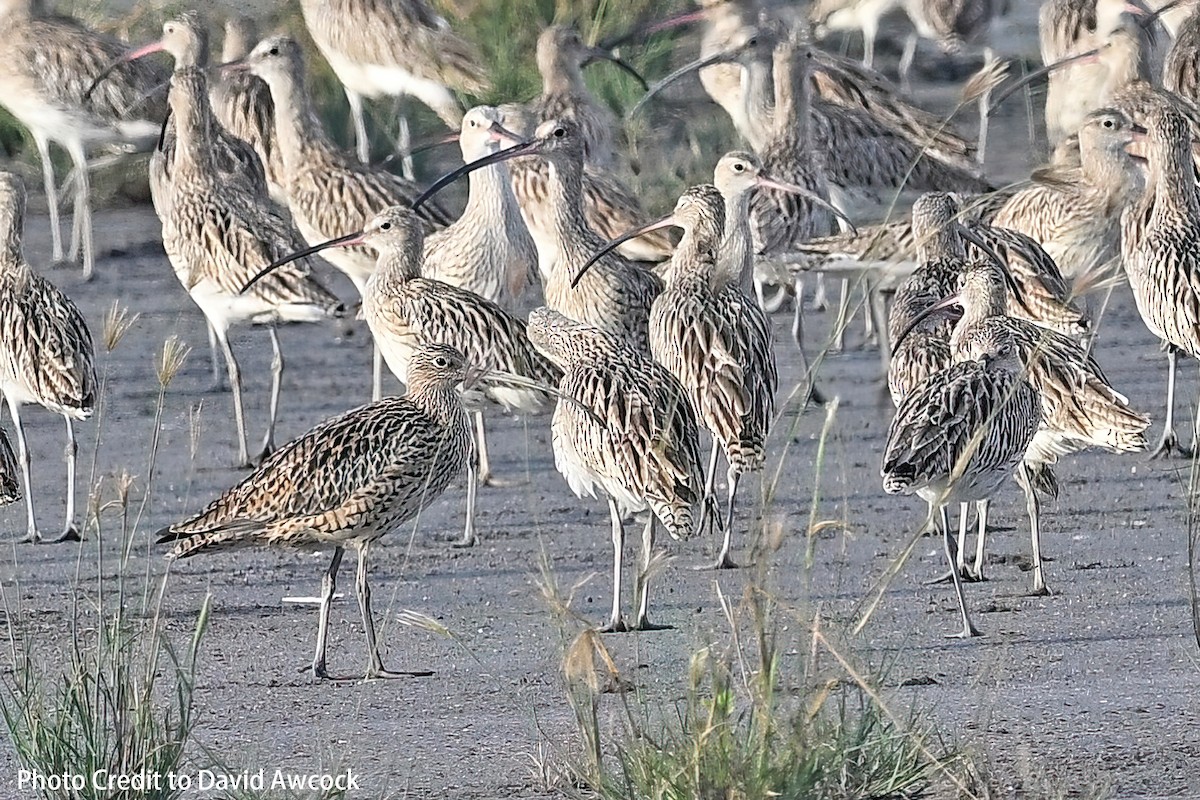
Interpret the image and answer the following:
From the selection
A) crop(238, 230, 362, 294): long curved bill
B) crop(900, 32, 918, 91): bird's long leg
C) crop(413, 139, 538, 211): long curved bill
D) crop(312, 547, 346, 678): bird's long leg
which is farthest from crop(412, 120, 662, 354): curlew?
crop(900, 32, 918, 91): bird's long leg

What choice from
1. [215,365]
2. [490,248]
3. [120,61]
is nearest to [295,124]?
[215,365]

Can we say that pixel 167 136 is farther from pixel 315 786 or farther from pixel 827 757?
pixel 827 757

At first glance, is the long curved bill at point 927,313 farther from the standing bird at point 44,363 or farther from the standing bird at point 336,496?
the standing bird at point 44,363

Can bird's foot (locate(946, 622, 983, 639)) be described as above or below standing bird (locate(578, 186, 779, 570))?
below

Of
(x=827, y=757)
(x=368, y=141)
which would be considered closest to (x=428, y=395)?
(x=827, y=757)

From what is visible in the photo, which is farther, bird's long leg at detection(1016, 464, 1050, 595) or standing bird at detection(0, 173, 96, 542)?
standing bird at detection(0, 173, 96, 542)

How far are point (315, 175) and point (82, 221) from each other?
275 centimetres

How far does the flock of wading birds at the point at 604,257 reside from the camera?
26.7 ft

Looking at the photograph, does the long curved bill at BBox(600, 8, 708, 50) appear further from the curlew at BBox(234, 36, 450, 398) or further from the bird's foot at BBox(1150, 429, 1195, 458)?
the bird's foot at BBox(1150, 429, 1195, 458)

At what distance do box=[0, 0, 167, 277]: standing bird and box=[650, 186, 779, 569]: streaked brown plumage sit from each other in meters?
6.65

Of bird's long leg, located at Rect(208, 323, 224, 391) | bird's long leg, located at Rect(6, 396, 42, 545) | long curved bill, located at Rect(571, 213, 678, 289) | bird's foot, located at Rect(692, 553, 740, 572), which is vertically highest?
long curved bill, located at Rect(571, 213, 678, 289)

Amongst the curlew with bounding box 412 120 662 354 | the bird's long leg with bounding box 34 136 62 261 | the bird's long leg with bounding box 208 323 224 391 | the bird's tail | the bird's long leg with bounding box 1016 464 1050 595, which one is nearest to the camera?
the bird's tail

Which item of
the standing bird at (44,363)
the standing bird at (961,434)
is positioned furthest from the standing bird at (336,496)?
the standing bird at (44,363)

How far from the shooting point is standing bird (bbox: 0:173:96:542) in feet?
32.9
